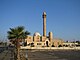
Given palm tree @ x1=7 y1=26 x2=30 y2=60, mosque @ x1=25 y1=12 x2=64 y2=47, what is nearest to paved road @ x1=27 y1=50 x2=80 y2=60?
palm tree @ x1=7 y1=26 x2=30 y2=60

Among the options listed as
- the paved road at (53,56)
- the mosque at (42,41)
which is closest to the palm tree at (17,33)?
the paved road at (53,56)

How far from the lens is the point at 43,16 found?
129 meters

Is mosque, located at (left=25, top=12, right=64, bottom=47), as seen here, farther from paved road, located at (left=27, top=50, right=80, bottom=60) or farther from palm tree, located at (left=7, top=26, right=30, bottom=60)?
palm tree, located at (left=7, top=26, right=30, bottom=60)

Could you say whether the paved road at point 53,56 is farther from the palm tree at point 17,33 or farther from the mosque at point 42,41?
the mosque at point 42,41

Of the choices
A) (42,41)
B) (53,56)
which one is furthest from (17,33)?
(42,41)

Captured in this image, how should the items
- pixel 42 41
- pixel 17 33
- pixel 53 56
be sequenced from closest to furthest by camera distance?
pixel 17 33
pixel 53 56
pixel 42 41

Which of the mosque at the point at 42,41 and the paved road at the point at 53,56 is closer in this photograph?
the paved road at the point at 53,56

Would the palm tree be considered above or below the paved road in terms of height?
above

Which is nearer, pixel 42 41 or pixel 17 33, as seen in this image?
pixel 17 33

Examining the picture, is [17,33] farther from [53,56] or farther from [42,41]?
[42,41]

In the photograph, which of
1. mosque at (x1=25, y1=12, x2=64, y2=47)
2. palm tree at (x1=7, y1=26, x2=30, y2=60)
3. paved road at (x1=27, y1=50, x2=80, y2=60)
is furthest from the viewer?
mosque at (x1=25, y1=12, x2=64, y2=47)

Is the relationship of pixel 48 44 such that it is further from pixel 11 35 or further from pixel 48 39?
pixel 11 35

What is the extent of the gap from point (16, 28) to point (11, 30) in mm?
853

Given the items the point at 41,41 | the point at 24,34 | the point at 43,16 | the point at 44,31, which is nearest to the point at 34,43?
the point at 41,41
